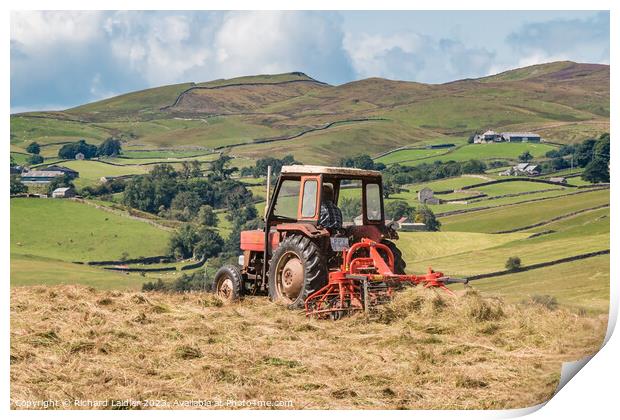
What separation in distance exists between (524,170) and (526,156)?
28.6 feet

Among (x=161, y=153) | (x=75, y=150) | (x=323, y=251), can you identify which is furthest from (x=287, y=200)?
(x=161, y=153)

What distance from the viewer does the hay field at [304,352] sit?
27.0 ft

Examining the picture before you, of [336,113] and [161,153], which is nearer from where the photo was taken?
[161,153]

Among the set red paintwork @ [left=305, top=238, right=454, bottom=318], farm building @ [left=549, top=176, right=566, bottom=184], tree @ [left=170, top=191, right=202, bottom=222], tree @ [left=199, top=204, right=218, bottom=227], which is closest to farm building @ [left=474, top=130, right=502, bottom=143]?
farm building @ [left=549, top=176, right=566, bottom=184]

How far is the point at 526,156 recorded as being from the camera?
82.3 metres

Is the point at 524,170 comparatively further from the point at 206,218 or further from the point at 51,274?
the point at 51,274

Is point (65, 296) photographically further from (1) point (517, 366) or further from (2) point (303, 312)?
(1) point (517, 366)

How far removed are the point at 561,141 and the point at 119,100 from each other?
64.2 m

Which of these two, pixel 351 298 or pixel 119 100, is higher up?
pixel 119 100

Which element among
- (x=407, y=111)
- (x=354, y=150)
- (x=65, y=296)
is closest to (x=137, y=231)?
(x=65, y=296)

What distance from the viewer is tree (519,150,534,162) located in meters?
80.6

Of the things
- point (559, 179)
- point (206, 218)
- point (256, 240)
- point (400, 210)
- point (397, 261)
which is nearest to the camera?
point (397, 261)

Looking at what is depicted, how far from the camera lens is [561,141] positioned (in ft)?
290
